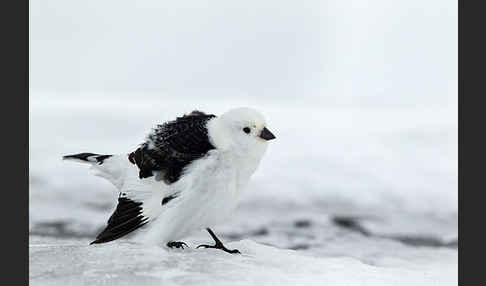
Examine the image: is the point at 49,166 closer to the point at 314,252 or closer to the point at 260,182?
the point at 260,182

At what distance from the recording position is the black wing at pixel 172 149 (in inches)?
131

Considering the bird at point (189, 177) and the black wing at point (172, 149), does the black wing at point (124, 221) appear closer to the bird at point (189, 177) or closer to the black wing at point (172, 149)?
the bird at point (189, 177)

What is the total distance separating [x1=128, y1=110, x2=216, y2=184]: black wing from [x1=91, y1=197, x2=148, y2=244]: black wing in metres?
0.13

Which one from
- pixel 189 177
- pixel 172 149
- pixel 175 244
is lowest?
pixel 175 244

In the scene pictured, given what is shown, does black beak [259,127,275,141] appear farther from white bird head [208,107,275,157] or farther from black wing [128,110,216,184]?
black wing [128,110,216,184]

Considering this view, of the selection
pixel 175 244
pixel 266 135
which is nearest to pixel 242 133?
pixel 266 135

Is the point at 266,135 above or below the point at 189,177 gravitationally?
above

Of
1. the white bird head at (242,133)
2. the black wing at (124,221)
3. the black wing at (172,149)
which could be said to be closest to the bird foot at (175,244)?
the black wing at (124,221)

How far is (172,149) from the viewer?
132 inches

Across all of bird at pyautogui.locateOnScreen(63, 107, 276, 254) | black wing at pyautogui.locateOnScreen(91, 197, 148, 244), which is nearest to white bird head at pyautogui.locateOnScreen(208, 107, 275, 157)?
bird at pyautogui.locateOnScreen(63, 107, 276, 254)

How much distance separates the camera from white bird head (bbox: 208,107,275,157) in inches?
131

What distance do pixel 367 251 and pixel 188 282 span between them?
4.84ft

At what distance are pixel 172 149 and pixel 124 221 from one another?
14.0 inches

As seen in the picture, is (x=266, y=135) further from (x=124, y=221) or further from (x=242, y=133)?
(x=124, y=221)
